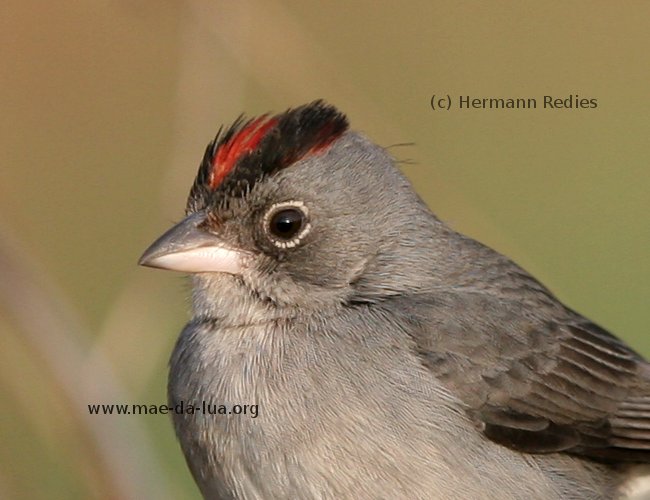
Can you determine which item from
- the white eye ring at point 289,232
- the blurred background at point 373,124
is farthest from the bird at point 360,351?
the blurred background at point 373,124

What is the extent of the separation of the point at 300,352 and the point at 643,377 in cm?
150

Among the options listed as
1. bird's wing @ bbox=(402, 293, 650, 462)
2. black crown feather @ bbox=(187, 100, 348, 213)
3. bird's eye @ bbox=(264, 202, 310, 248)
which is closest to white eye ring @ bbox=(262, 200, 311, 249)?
bird's eye @ bbox=(264, 202, 310, 248)

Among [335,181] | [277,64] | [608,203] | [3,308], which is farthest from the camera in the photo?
[608,203]

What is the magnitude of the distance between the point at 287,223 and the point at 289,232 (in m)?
0.03

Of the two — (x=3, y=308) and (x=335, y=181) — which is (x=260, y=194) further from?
(x=3, y=308)

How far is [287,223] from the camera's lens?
16.1 ft

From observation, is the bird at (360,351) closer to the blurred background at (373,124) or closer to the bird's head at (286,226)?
the bird's head at (286,226)

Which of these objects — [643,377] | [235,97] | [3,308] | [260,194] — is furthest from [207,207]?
[643,377]

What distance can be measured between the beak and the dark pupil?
0.17 metres

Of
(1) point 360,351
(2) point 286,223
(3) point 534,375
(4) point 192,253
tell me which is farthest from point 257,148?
(3) point 534,375

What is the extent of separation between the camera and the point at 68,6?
8.36m

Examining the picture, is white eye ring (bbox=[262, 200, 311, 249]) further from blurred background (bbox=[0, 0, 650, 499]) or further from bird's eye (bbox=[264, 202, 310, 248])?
blurred background (bbox=[0, 0, 650, 499])

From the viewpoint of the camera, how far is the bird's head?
4828 mm

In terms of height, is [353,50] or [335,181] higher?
[353,50]
